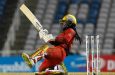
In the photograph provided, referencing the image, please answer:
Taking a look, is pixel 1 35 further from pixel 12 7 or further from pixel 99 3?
pixel 99 3

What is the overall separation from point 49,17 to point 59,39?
17.5 m

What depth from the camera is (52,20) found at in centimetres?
2778

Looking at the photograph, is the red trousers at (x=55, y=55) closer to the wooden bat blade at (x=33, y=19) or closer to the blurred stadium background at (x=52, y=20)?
the wooden bat blade at (x=33, y=19)

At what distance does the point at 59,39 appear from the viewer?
10.6 metres

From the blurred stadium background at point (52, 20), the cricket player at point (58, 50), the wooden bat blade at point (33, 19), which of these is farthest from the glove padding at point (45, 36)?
the blurred stadium background at point (52, 20)

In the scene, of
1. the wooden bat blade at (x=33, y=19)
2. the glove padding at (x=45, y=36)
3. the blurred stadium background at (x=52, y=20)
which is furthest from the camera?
the blurred stadium background at (x=52, y=20)

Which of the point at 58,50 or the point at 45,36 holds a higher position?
the point at 45,36

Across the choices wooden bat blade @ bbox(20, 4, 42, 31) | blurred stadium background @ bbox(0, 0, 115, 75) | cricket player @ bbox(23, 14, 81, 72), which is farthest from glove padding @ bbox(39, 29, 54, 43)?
blurred stadium background @ bbox(0, 0, 115, 75)

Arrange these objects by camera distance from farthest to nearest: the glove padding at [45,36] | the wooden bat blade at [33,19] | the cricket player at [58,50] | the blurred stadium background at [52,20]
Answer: the blurred stadium background at [52,20], the wooden bat blade at [33,19], the glove padding at [45,36], the cricket player at [58,50]

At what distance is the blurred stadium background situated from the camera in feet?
86.6

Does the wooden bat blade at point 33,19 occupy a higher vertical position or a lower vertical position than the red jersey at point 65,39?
higher

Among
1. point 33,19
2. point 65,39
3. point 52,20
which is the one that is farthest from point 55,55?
point 52,20

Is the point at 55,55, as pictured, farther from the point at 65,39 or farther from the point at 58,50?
the point at 65,39

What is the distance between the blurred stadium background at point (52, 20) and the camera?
86.6 feet
